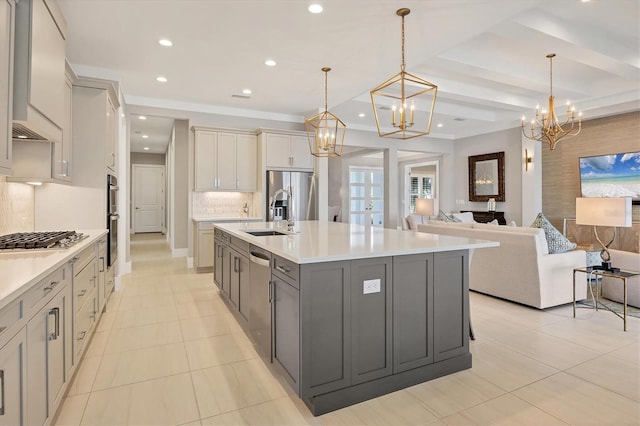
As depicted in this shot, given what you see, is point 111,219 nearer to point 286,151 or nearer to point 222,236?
point 222,236

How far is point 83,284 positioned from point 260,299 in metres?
1.24

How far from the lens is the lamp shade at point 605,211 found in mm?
3455

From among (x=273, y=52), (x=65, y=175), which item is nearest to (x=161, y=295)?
(x=65, y=175)

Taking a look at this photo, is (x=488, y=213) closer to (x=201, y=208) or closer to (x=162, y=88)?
(x=201, y=208)

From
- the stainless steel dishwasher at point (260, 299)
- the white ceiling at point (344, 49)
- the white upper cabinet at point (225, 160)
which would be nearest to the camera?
the stainless steel dishwasher at point (260, 299)

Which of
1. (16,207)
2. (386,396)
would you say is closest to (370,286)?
(386,396)

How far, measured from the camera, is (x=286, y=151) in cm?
620

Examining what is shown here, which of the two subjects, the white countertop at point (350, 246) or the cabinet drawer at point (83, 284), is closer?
the white countertop at point (350, 246)

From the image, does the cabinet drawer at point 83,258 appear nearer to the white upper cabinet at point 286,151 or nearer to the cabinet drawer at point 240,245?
the cabinet drawer at point 240,245

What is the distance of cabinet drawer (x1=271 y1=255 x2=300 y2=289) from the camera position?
77.8 inches

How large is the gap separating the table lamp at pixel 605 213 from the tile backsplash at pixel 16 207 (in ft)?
17.4

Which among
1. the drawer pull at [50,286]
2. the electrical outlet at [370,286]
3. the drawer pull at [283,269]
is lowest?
the electrical outlet at [370,286]

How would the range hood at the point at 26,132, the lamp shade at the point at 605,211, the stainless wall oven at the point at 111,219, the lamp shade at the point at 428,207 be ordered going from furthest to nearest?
the lamp shade at the point at 428,207 < the stainless wall oven at the point at 111,219 < the lamp shade at the point at 605,211 < the range hood at the point at 26,132

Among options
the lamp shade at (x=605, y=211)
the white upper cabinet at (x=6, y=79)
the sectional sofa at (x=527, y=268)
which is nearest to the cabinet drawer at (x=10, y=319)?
the white upper cabinet at (x=6, y=79)
